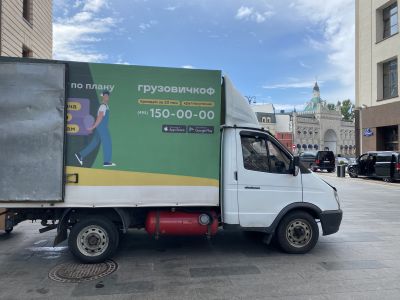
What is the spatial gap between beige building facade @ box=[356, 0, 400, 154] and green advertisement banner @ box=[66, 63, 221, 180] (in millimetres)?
24200

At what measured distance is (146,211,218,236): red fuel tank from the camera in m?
6.08

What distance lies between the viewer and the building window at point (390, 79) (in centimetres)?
2789

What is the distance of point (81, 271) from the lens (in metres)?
5.53

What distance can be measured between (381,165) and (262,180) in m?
18.0

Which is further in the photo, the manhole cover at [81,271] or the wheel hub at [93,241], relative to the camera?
the wheel hub at [93,241]

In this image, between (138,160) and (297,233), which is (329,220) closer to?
(297,233)

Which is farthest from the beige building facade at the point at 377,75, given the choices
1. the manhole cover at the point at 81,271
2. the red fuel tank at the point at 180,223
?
the manhole cover at the point at 81,271

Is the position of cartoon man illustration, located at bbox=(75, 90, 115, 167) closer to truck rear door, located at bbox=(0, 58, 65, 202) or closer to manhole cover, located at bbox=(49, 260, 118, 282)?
truck rear door, located at bbox=(0, 58, 65, 202)

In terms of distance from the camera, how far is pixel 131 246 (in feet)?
22.7

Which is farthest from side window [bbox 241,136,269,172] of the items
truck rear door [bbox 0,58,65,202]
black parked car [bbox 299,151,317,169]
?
black parked car [bbox 299,151,317,169]

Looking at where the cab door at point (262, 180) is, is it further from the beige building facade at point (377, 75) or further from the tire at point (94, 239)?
the beige building facade at point (377, 75)

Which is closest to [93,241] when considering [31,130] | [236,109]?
[31,130]

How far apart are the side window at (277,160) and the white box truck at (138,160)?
2cm

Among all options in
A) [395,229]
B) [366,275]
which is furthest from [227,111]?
[395,229]
